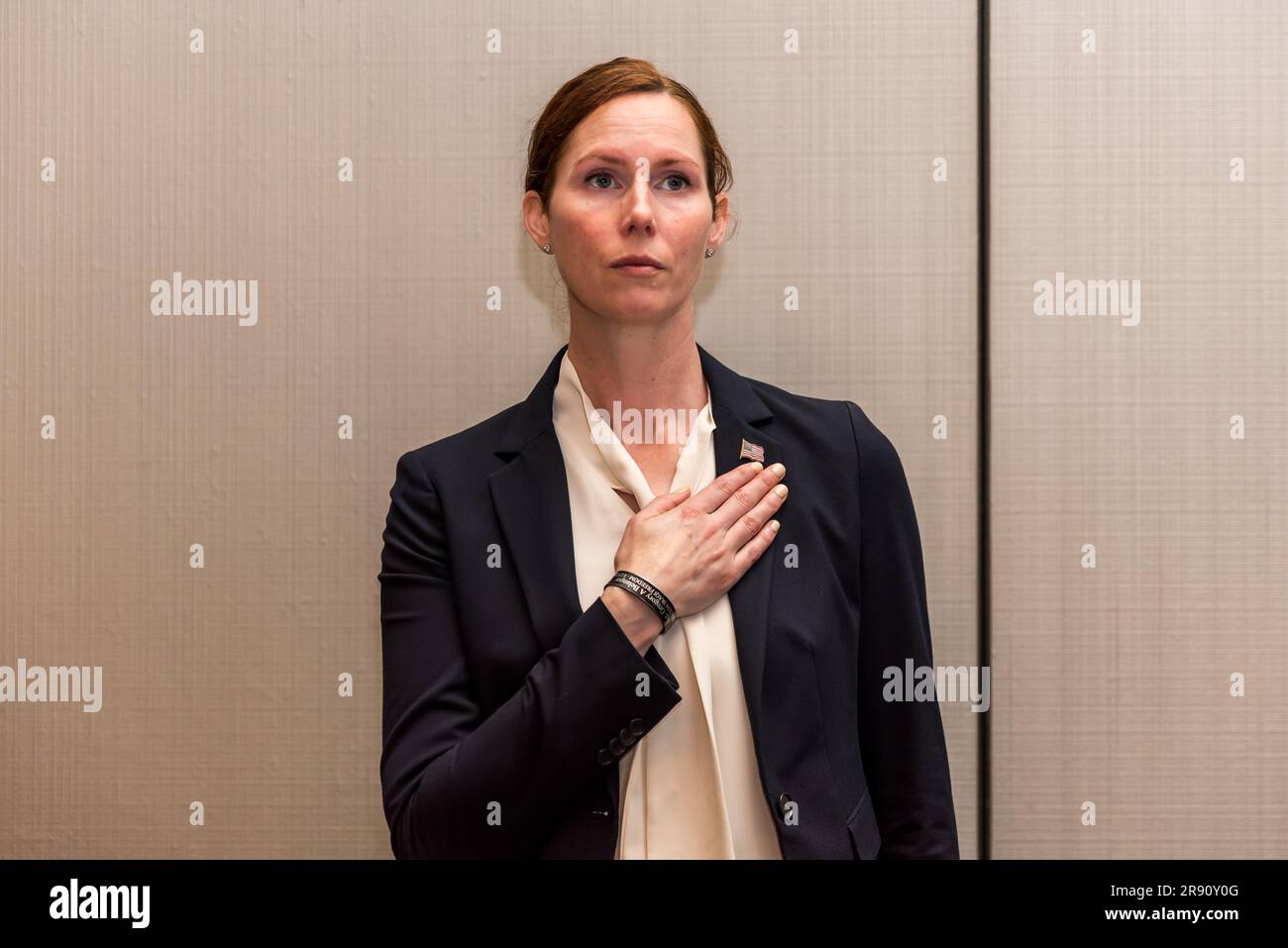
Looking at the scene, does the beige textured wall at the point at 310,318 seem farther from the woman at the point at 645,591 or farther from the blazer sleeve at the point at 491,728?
the blazer sleeve at the point at 491,728

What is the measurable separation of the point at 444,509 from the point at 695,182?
0.55 m

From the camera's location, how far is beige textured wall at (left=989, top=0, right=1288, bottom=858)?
1.63m

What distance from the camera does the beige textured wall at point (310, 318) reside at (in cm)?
162

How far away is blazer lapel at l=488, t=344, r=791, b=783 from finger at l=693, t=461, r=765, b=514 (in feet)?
0.10

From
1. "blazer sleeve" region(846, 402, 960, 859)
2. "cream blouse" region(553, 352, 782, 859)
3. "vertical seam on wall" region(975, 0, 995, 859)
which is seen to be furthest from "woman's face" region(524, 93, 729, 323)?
"vertical seam on wall" region(975, 0, 995, 859)

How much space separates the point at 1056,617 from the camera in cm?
164

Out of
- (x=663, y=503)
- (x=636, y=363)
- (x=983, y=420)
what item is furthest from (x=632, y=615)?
(x=983, y=420)

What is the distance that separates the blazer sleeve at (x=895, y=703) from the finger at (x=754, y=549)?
0.48 feet

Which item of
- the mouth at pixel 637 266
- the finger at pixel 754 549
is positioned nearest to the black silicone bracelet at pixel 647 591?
the finger at pixel 754 549

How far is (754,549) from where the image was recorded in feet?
4.09

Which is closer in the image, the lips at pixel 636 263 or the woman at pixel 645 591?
the woman at pixel 645 591

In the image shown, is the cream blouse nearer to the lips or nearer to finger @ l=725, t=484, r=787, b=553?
finger @ l=725, t=484, r=787, b=553

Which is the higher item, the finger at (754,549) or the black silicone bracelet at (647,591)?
the finger at (754,549)
